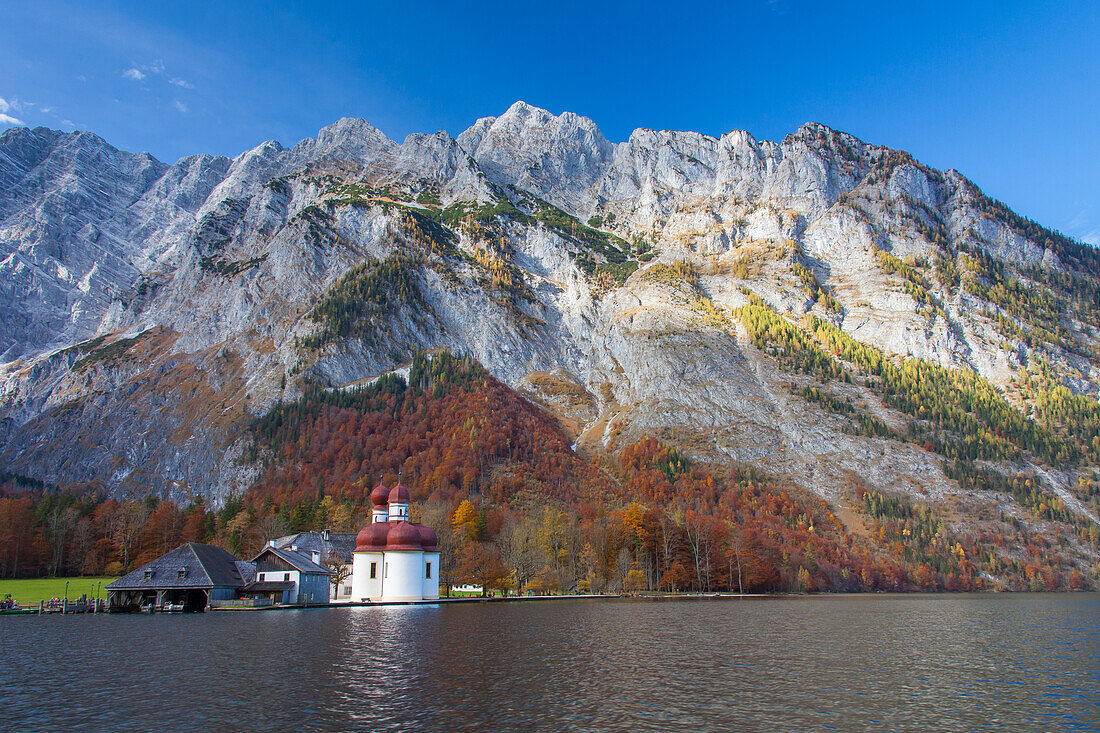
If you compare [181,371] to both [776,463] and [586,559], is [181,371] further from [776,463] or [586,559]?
[776,463]

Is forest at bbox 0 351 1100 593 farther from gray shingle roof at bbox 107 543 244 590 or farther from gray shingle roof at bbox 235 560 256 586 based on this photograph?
gray shingle roof at bbox 107 543 244 590

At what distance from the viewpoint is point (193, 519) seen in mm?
99875

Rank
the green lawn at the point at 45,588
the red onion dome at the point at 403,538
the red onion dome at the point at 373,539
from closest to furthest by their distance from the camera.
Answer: the green lawn at the point at 45,588 < the red onion dome at the point at 403,538 < the red onion dome at the point at 373,539

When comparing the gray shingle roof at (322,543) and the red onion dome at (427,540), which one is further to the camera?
the gray shingle roof at (322,543)

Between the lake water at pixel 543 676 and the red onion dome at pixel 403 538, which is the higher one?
the red onion dome at pixel 403 538

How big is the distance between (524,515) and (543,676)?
84904mm

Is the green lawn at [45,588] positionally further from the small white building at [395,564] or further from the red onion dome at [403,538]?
the red onion dome at [403,538]

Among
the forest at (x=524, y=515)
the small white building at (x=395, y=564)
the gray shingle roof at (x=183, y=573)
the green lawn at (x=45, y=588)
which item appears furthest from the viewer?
the forest at (x=524, y=515)

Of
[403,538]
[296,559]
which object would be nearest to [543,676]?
[296,559]

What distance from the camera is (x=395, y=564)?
257 ft

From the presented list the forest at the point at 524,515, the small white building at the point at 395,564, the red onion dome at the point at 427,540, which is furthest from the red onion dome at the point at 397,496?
the forest at the point at 524,515

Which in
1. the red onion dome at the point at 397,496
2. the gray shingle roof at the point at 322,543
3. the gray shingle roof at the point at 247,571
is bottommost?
the gray shingle roof at the point at 247,571

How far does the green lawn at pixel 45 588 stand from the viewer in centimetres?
7076

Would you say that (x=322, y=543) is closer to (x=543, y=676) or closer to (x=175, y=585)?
(x=175, y=585)
